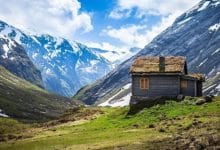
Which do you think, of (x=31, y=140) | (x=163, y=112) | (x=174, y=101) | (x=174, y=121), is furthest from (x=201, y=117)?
(x=31, y=140)

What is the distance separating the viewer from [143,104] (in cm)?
7938

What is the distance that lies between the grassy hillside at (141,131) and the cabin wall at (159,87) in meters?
7.41

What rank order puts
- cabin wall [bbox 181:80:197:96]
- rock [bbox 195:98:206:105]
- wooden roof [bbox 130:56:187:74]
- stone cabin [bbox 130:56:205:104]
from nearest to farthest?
rock [bbox 195:98:206:105] → wooden roof [bbox 130:56:187:74] → stone cabin [bbox 130:56:205:104] → cabin wall [bbox 181:80:197:96]

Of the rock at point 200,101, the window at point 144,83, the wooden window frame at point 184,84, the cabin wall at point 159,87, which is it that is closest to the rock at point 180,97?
the cabin wall at point 159,87

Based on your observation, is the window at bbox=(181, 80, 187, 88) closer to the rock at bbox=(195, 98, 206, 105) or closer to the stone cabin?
the stone cabin

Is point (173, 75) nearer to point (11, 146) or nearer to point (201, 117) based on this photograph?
point (201, 117)

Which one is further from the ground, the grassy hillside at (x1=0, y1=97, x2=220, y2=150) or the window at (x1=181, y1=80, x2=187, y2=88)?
the window at (x1=181, y1=80, x2=187, y2=88)

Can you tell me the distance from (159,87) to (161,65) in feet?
12.0

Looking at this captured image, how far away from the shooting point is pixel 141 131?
2256 inches

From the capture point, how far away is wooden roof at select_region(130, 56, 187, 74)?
83.5 metres

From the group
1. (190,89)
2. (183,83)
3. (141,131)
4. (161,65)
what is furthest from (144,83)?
(141,131)

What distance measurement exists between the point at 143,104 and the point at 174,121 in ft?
61.4

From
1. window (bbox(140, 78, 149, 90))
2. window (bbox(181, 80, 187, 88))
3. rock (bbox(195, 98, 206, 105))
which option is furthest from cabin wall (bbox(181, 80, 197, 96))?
rock (bbox(195, 98, 206, 105))

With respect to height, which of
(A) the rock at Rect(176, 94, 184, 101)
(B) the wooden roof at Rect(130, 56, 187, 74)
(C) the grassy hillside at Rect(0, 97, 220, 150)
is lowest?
(C) the grassy hillside at Rect(0, 97, 220, 150)
